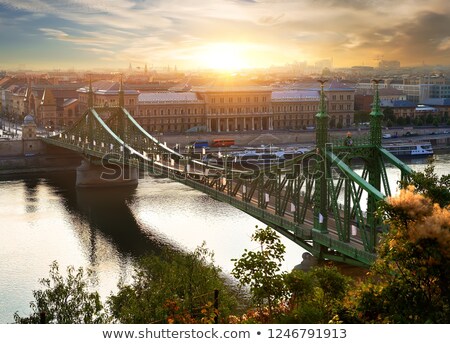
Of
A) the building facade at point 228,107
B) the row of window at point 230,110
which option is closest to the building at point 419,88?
the building facade at point 228,107

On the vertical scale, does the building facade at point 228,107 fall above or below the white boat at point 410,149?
above

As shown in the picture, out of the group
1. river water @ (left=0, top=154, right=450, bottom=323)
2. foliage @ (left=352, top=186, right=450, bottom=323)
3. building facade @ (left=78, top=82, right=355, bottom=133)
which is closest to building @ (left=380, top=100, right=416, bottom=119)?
building facade @ (left=78, top=82, right=355, bottom=133)

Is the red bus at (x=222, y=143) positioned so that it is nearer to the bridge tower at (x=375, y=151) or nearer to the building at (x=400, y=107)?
the building at (x=400, y=107)

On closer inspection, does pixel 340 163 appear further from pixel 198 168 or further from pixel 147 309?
pixel 198 168

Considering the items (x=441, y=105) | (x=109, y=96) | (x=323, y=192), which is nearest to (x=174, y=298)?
(x=323, y=192)

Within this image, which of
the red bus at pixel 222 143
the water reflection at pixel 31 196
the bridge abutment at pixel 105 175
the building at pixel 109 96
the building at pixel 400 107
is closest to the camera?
the water reflection at pixel 31 196
